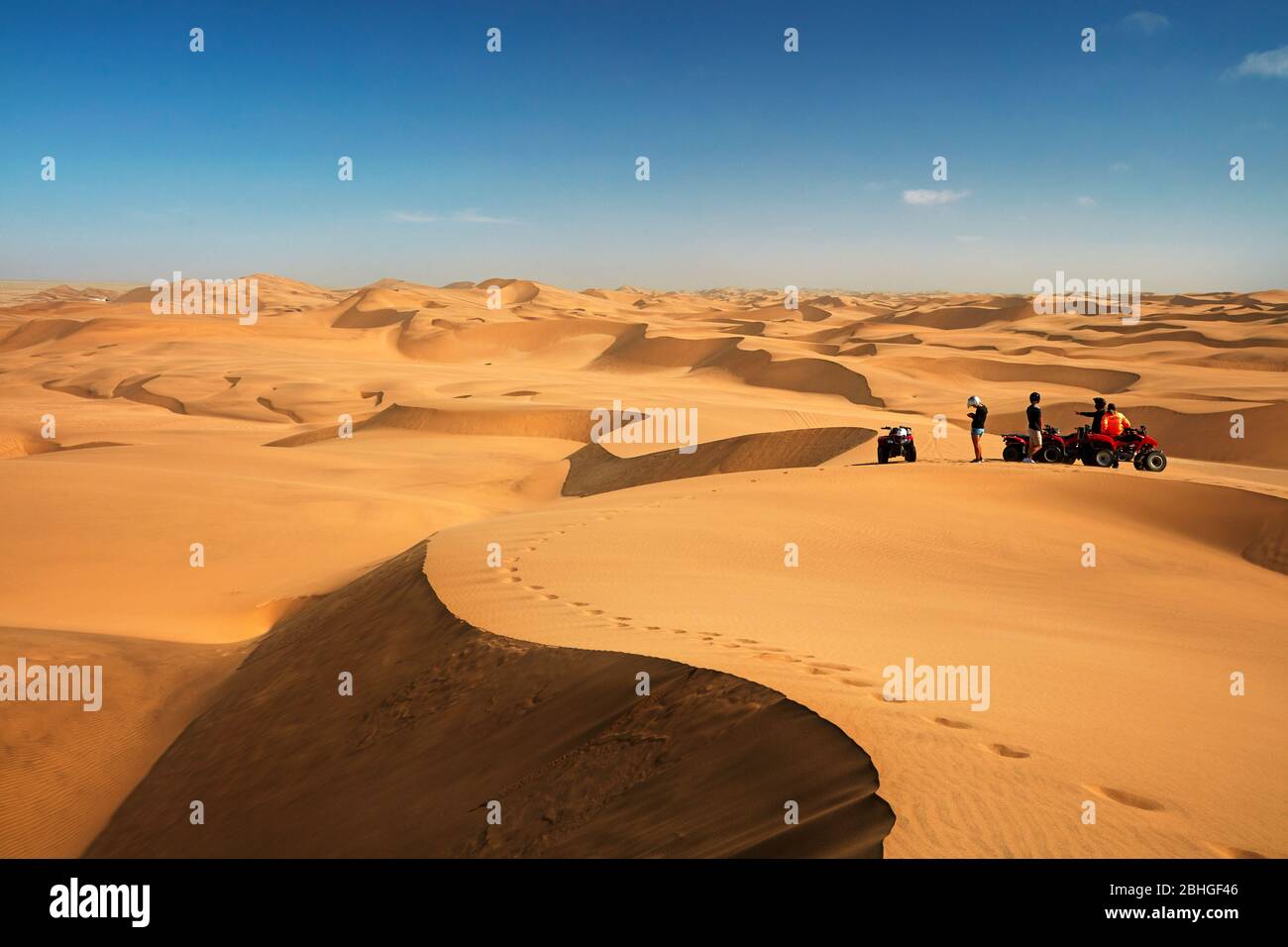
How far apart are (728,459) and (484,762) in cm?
1736

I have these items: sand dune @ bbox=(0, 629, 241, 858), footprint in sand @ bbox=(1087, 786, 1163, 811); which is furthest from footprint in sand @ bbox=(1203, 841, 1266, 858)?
sand dune @ bbox=(0, 629, 241, 858)

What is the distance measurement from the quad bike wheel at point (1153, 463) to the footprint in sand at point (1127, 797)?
1406cm

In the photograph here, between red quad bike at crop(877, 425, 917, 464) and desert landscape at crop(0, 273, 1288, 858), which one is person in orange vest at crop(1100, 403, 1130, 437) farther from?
red quad bike at crop(877, 425, 917, 464)

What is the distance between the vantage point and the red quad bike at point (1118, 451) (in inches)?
628

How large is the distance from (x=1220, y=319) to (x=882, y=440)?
207 feet

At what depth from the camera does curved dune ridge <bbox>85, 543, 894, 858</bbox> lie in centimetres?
396

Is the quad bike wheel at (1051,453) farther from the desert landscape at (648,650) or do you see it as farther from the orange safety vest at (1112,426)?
the orange safety vest at (1112,426)

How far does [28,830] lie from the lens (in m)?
7.66

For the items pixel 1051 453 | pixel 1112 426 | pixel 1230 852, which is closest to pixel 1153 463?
pixel 1112 426

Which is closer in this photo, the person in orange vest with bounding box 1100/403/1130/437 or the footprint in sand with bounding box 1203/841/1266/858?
the footprint in sand with bounding box 1203/841/1266/858

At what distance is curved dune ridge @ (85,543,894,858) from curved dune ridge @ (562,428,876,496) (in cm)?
1375

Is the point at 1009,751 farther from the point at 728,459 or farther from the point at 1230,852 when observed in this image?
the point at 728,459

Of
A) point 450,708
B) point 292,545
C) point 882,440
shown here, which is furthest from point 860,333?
point 450,708
